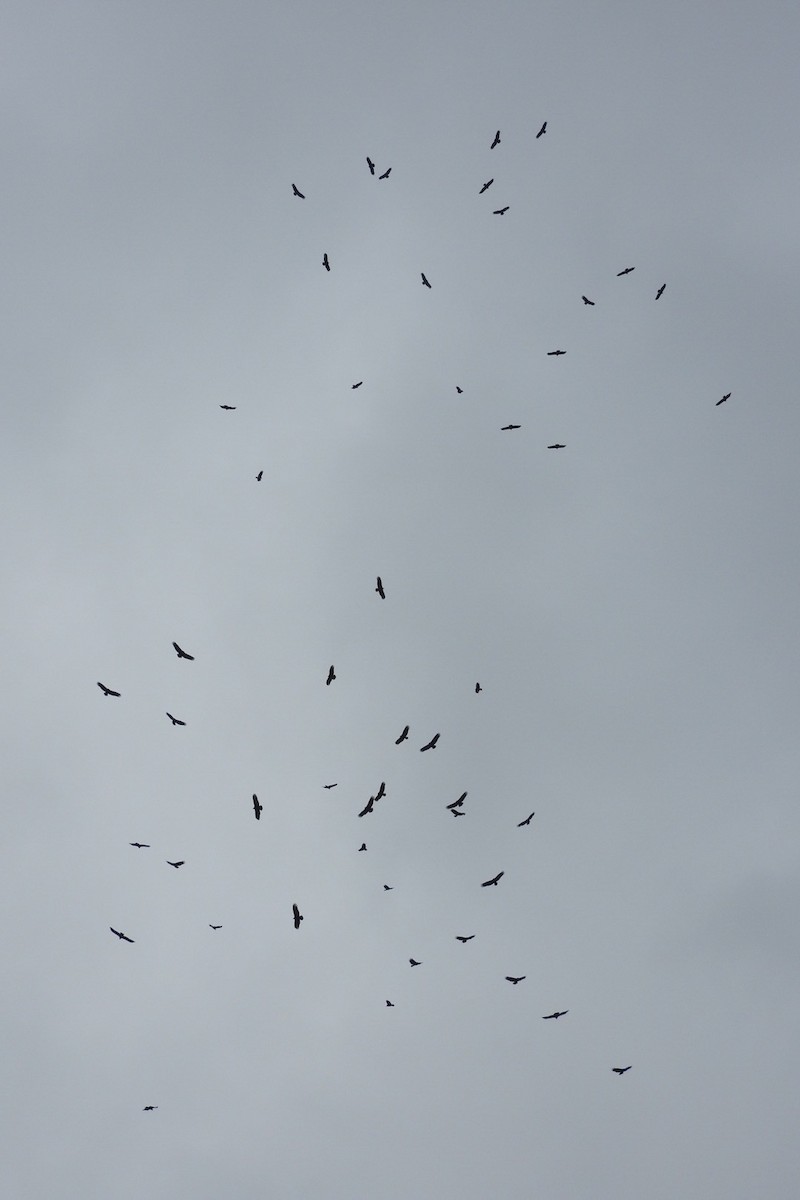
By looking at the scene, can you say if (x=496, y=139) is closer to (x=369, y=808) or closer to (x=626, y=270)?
(x=626, y=270)

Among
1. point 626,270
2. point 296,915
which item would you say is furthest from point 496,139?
point 296,915

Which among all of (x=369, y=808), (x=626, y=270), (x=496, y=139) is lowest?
(x=369, y=808)

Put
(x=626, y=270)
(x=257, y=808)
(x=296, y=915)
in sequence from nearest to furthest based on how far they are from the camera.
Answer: (x=257, y=808)
(x=296, y=915)
(x=626, y=270)

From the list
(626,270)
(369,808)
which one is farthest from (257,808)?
(626,270)

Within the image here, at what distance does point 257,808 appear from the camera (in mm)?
71875

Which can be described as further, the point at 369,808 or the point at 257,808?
the point at 369,808

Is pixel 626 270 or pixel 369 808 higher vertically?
pixel 626 270

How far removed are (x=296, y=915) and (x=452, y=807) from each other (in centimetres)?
1456

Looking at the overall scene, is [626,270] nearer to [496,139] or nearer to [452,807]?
[496,139]

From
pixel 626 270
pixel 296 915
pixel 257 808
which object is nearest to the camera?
pixel 257 808

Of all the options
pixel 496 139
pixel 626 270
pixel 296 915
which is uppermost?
pixel 496 139

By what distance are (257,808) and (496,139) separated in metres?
55.3

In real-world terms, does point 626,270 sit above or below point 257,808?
above

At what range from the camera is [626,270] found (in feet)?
271
